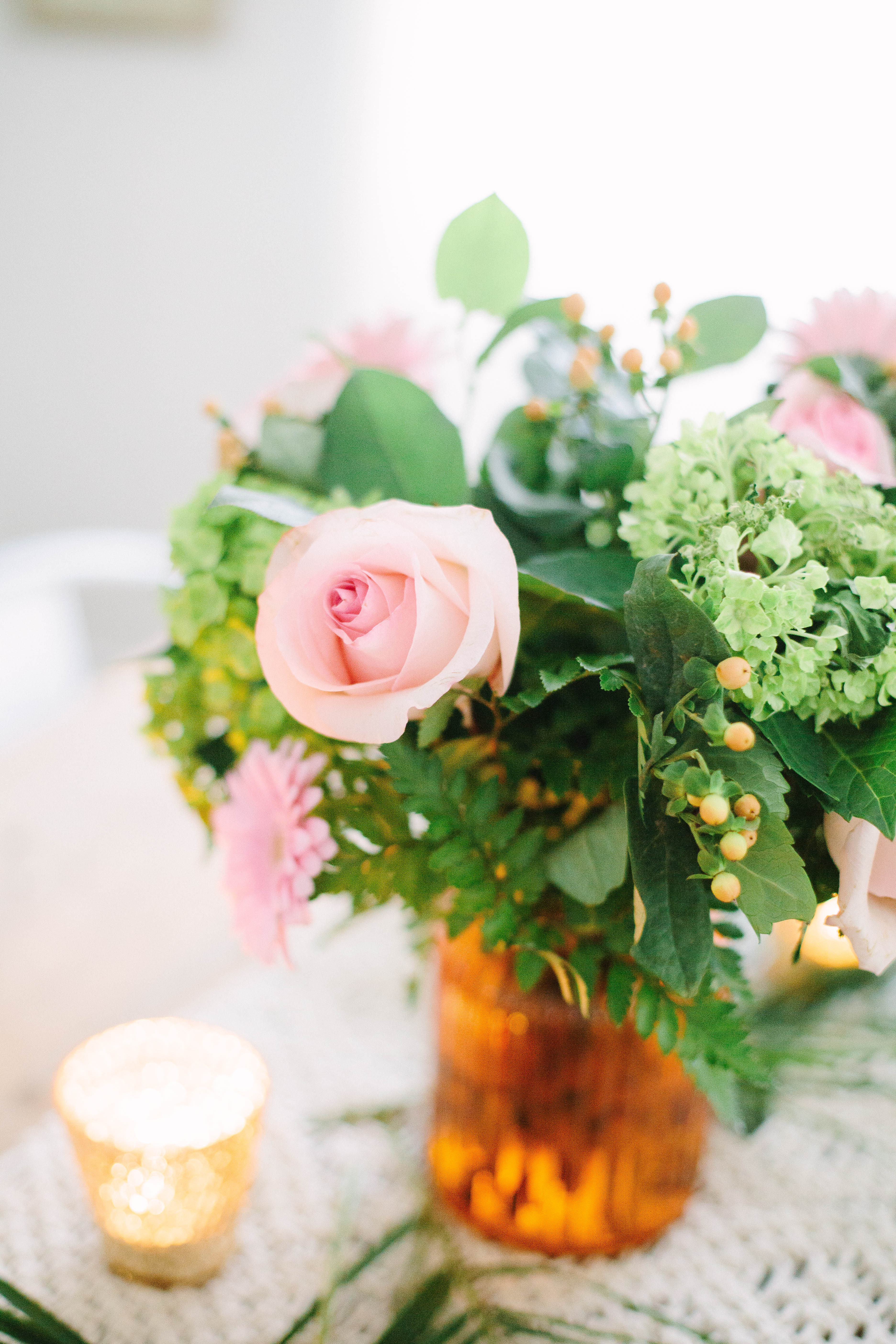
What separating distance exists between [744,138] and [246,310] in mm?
930

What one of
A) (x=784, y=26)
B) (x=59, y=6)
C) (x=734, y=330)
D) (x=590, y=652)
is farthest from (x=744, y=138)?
(x=59, y=6)

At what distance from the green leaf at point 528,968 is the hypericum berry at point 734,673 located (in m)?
0.16

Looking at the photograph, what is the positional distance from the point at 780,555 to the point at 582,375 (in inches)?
4.9

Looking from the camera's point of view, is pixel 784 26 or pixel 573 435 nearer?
pixel 573 435

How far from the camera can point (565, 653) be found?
37 cm

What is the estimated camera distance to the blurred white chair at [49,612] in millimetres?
1135

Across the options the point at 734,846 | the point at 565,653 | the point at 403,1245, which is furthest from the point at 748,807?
the point at 403,1245

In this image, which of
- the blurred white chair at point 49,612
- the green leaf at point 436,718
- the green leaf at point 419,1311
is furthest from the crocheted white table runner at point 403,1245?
the blurred white chair at point 49,612

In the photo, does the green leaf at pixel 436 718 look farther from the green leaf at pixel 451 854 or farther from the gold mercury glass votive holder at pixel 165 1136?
the gold mercury glass votive holder at pixel 165 1136

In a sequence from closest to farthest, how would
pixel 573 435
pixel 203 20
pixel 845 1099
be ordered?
pixel 573 435 → pixel 845 1099 → pixel 203 20

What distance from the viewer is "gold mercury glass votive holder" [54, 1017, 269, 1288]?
1.36 feet

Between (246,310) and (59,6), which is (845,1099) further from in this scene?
(59,6)

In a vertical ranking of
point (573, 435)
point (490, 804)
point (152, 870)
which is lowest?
point (152, 870)

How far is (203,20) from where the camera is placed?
58.9 inches
